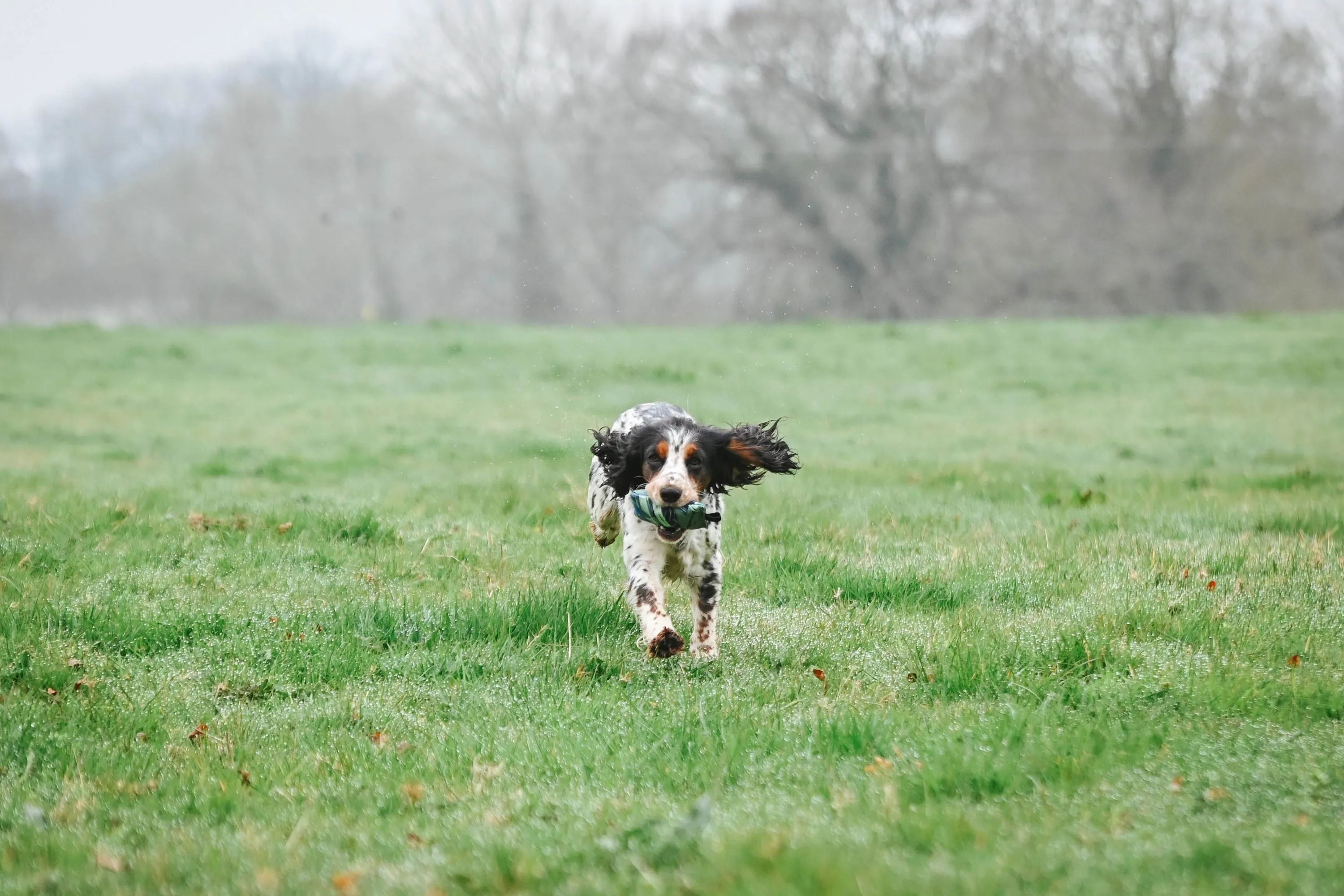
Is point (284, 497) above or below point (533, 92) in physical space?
below

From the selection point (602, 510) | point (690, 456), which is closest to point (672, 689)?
point (690, 456)

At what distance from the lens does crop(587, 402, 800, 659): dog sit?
5.83 metres

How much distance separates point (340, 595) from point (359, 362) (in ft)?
56.3

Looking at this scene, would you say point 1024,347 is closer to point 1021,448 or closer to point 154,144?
point 1021,448

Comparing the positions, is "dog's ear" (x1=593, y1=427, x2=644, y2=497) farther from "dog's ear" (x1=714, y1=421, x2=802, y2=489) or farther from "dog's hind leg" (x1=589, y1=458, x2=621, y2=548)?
"dog's hind leg" (x1=589, y1=458, x2=621, y2=548)

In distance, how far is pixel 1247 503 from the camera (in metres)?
10.6

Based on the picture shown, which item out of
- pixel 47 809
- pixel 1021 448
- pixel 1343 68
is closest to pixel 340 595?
pixel 47 809

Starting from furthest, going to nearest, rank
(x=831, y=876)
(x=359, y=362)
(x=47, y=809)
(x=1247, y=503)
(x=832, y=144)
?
1. (x=832, y=144)
2. (x=359, y=362)
3. (x=1247, y=503)
4. (x=47, y=809)
5. (x=831, y=876)

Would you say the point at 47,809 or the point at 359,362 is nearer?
the point at 47,809

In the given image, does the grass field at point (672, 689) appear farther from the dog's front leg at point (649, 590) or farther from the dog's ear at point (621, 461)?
the dog's ear at point (621, 461)

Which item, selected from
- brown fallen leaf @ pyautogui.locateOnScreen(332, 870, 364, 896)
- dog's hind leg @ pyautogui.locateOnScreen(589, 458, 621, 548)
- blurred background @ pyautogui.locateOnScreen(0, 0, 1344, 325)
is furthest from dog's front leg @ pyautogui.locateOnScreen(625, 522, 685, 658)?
blurred background @ pyautogui.locateOnScreen(0, 0, 1344, 325)

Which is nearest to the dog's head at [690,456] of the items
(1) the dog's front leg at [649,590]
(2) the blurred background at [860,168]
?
(1) the dog's front leg at [649,590]

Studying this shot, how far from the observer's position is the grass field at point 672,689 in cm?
340

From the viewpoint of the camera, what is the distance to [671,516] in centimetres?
585
